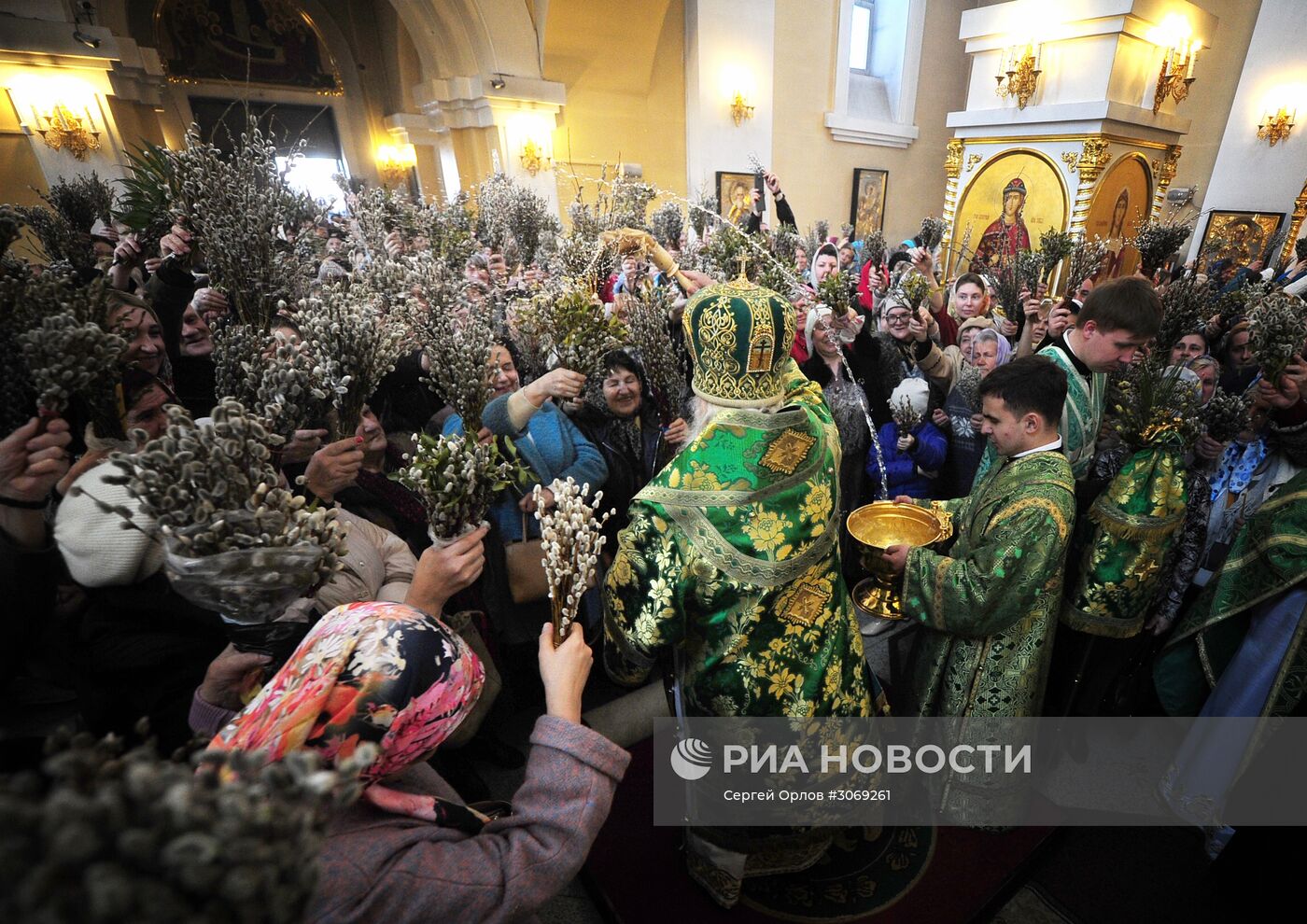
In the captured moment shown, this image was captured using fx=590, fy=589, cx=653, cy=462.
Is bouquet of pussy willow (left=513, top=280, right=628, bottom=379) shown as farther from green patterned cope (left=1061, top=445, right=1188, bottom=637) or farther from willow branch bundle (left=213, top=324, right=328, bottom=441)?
green patterned cope (left=1061, top=445, right=1188, bottom=637)

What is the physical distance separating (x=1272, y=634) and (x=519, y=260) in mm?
6488

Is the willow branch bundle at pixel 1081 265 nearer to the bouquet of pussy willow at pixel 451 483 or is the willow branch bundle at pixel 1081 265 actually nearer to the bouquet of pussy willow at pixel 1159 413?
the bouquet of pussy willow at pixel 1159 413

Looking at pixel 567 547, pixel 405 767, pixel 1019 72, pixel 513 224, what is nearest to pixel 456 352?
pixel 567 547

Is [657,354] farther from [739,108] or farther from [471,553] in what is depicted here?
[739,108]

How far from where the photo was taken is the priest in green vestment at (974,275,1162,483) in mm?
2611

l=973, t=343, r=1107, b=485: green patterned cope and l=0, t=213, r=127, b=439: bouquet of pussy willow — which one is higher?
l=0, t=213, r=127, b=439: bouquet of pussy willow

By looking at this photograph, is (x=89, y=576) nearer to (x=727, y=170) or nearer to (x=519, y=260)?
(x=519, y=260)

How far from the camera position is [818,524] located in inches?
67.1

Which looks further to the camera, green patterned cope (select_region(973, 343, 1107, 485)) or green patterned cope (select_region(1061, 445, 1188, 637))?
green patterned cope (select_region(973, 343, 1107, 485))

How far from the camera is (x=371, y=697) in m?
0.92

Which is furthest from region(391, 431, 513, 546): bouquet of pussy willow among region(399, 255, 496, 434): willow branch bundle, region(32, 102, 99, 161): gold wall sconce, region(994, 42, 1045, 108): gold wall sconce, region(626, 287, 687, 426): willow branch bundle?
region(994, 42, 1045, 108): gold wall sconce

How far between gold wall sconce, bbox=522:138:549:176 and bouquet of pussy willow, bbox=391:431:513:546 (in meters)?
12.4

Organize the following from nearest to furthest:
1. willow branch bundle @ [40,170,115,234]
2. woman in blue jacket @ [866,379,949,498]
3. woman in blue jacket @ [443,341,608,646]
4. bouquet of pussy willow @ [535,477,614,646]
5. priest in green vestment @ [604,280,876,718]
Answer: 1. bouquet of pussy willow @ [535,477,614,646]
2. priest in green vestment @ [604,280,876,718]
3. woman in blue jacket @ [443,341,608,646]
4. woman in blue jacket @ [866,379,949,498]
5. willow branch bundle @ [40,170,115,234]

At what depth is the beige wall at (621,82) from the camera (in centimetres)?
1221
